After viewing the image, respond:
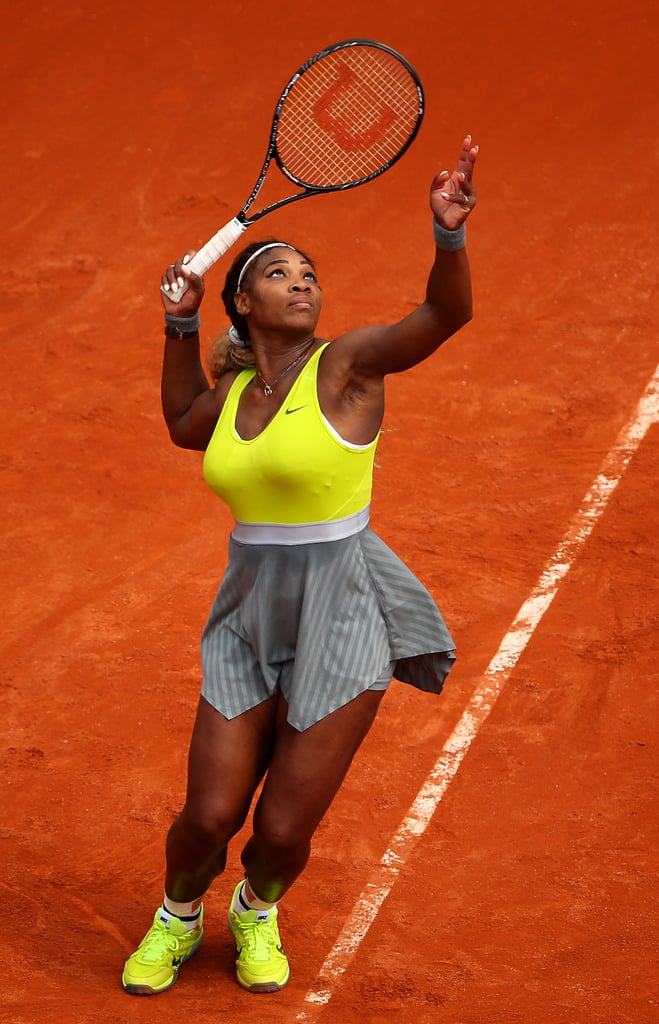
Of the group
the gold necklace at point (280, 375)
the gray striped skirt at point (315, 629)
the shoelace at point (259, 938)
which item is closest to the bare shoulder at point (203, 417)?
the gold necklace at point (280, 375)

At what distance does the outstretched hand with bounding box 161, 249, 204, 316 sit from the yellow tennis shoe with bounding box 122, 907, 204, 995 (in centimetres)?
218

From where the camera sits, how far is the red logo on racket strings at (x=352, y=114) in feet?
16.9

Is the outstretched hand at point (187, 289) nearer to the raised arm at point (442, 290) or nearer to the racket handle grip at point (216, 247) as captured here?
the racket handle grip at point (216, 247)

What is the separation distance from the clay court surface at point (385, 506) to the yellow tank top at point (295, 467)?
1.82 metres

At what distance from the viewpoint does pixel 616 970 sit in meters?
4.91

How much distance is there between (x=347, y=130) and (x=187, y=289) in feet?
3.55

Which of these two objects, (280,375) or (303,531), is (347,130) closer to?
(280,375)

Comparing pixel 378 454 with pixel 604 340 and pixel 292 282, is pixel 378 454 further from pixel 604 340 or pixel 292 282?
pixel 292 282

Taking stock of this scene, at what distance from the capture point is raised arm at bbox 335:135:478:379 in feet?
13.1

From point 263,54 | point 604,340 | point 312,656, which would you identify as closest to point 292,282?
point 312,656

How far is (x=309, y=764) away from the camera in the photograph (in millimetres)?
4340

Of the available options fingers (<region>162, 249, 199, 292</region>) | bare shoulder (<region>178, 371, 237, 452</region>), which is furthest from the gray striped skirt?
fingers (<region>162, 249, 199, 292</region>)

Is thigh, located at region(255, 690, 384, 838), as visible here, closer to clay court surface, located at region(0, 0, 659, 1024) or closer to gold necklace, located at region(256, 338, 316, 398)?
clay court surface, located at region(0, 0, 659, 1024)

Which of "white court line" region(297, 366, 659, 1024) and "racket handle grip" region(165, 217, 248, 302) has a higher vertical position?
"racket handle grip" region(165, 217, 248, 302)
